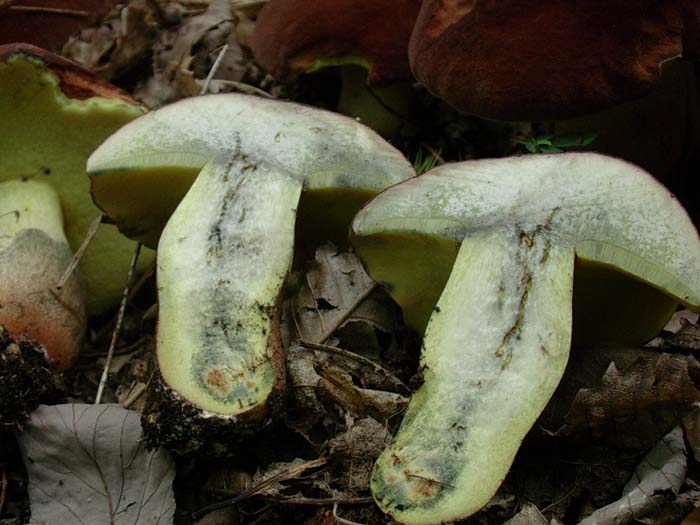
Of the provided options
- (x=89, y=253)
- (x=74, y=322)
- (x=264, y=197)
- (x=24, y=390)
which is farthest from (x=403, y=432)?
(x=89, y=253)

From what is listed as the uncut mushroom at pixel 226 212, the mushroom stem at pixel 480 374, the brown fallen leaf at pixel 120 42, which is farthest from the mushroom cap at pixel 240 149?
the brown fallen leaf at pixel 120 42

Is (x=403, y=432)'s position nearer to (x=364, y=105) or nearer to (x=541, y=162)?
(x=541, y=162)

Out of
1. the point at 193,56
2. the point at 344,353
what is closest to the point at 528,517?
the point at 344,353

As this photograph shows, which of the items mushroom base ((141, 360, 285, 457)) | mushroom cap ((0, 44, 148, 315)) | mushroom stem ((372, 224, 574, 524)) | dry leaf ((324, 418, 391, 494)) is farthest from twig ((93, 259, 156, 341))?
→ mushroom stem ((372, 224, 574, 524))

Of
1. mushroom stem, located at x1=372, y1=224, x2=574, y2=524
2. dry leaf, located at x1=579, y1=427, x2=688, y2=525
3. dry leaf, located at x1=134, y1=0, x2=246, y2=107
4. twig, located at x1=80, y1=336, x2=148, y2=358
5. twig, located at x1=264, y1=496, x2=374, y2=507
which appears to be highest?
mushroom stem, located at x1=372, y1=224, x2=574, y2=524

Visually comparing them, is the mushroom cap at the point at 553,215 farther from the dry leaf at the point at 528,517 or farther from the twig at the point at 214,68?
the twig at the point at 214,68

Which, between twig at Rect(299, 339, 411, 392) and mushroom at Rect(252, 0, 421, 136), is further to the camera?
mushroom at Rect(252, 0, 421, 136)

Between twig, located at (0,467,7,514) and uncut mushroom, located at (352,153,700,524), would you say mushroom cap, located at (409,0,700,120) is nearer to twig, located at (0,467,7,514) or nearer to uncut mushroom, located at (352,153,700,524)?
uncut mushroom, located at (352,153,700,524)
